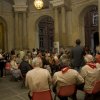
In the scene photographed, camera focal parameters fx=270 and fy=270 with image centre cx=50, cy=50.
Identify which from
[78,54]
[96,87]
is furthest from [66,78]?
[78,54]

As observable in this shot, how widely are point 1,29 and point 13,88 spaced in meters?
11.6

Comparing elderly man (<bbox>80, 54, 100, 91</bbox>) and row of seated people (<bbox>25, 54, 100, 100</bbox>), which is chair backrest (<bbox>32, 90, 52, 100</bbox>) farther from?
→ elderly man (<bbox>80, 54, 100, 91</bbox>)

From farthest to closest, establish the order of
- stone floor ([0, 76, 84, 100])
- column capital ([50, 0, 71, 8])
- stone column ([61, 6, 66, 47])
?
1. stone column ([61, 6, 66, 47])
2. column capital ([50, 0, 71, 8])
3. stone floor ([0, 76, 84, 100])

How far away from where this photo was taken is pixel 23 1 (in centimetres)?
2030

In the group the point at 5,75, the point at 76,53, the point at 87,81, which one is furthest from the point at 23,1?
the point at 87,81

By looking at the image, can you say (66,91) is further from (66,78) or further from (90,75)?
(90,75)

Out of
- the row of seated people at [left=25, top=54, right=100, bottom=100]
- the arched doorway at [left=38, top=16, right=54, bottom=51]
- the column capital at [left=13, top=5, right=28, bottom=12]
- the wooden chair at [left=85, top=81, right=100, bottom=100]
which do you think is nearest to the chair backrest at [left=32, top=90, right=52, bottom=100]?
the row of seated people at [left=25, top=54, right=100, bottom=100]

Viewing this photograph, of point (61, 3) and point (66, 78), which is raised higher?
point (61, 3)

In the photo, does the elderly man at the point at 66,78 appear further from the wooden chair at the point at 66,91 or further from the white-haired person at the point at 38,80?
the white-haired person at the point at 38,80

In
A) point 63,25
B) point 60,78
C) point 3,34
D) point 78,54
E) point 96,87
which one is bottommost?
point 96,87

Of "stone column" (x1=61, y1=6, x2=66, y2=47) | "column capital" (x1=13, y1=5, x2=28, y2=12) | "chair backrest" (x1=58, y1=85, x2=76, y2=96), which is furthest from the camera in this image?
"column capital" (x1=13, y1=5, x2=28, y2=12)

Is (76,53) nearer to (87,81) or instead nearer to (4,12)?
(87,81)

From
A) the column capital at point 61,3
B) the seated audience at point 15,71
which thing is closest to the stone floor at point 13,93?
the seated audience at point 15,71

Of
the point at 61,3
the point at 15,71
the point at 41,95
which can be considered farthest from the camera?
the point at 61,3
